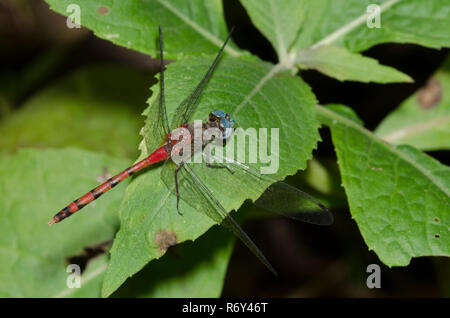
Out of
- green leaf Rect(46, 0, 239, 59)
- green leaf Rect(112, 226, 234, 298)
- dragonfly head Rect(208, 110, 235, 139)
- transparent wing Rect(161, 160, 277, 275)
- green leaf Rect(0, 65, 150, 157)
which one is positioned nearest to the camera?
transparent wing Rect(161, 160, 277, 275)

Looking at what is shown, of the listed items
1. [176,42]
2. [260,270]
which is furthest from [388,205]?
[260,270]

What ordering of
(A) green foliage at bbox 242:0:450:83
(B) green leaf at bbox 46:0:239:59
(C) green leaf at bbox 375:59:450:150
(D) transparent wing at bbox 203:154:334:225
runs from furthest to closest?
(C) green leaf at bbox 375:59:450:150, (A) green foliage at bbox 242:0:450:83, (B) green leaf at bbox 46:0:239:59, (D) transparent wing at bbox 203:154:334:225

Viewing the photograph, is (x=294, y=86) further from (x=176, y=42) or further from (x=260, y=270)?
(x=260, y=270)

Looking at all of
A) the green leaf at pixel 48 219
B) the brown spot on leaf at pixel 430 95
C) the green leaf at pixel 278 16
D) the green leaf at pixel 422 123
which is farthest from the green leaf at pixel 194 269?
the brown spot on leaf at pixel 430 95

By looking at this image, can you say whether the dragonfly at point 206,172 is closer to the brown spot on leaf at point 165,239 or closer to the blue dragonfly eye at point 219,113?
the blue dragonfly eye at point 219,113

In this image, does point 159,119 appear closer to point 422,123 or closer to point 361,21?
point 361,21

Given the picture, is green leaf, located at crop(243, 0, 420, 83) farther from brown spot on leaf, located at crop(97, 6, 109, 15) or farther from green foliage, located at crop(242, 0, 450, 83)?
brown spot on leaf, located at crop(97, 6, 109, 15)

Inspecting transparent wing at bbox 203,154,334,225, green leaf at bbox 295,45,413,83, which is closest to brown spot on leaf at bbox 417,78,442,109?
green leaf at bbox 295,45,413,83
